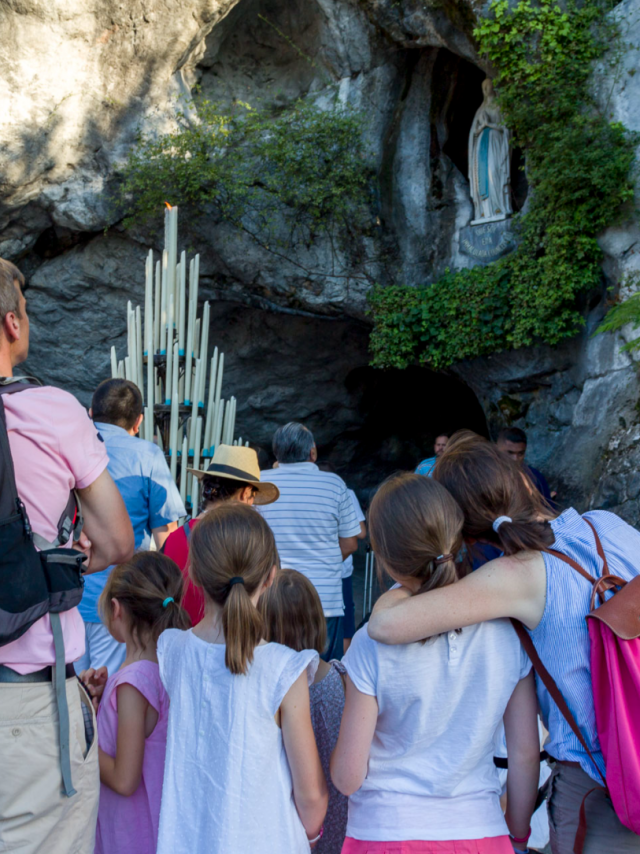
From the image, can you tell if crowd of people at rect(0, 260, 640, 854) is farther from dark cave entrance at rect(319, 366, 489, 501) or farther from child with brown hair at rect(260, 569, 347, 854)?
dark cave entrance at rect(319, 366, 489, 501)

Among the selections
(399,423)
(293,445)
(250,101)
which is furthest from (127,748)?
(399,423)

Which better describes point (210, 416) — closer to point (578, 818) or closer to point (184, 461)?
point (184, 461)

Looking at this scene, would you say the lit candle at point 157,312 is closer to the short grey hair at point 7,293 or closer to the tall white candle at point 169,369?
the tall white candle at point 169,369

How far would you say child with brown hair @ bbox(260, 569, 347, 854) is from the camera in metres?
1.78

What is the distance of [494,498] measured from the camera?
5.07 feet

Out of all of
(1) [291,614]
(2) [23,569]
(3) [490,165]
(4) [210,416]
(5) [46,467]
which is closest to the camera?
(2) [23,569]

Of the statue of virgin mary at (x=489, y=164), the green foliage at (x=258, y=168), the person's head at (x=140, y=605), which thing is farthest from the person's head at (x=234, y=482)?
the statue of virgin mary at (x=489, y=164)

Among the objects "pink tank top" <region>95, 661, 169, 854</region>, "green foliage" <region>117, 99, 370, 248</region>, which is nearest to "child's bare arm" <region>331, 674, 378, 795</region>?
"pink tank top" <region>95, 661, 169, 854</region>

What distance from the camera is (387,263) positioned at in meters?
8.30

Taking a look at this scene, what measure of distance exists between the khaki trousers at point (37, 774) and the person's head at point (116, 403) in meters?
1.59

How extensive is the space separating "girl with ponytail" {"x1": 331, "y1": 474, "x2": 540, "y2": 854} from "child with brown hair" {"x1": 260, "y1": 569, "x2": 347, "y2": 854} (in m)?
0.28

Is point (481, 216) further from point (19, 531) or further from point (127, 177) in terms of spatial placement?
point (19, 531)

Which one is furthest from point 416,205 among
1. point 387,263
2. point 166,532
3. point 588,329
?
point 166,532

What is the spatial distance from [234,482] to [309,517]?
463 mm
